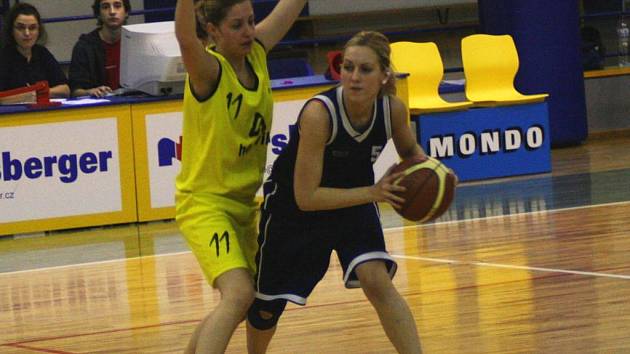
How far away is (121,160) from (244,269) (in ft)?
16.5

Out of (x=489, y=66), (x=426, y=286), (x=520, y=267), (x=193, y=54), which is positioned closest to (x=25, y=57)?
(x=489, y=66)

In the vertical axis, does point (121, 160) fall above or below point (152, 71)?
below

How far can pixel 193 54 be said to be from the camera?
14.7ft

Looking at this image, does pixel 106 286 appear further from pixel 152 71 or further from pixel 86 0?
pixel 86 0

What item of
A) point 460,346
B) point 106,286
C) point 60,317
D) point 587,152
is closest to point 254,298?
point 460,346

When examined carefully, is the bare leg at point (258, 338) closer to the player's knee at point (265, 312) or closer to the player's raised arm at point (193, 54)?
the player's knee at point (265, 312)

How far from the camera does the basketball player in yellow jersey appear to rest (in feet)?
14.7

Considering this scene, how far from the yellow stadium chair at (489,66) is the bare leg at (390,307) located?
6.45 metres

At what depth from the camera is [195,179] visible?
4.68 meters

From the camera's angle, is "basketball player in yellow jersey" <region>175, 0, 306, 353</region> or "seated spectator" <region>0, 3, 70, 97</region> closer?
"basketball player in yellow jersey" <region>175, 0, 306, 353</region>

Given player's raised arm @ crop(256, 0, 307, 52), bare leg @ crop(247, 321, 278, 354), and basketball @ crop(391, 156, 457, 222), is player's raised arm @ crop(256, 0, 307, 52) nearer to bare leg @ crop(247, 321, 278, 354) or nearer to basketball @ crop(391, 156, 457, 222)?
basketball @ crop(391, 156, 457, 222)

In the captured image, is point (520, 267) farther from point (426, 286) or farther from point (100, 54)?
point (100, 54)

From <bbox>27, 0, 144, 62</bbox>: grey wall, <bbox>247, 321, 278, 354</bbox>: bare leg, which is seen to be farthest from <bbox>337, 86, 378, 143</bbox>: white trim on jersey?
<bbox>27, 0, 144, 62</bbox>: grey wall

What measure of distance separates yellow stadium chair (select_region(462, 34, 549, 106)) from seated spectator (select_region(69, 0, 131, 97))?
9.34ft
